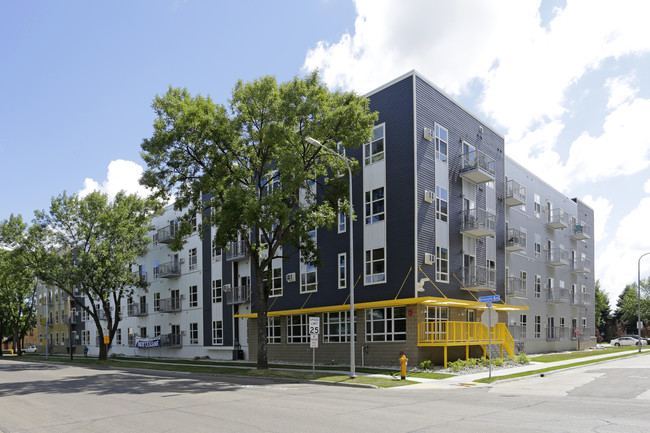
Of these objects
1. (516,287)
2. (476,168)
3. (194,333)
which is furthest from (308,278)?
(194,333)

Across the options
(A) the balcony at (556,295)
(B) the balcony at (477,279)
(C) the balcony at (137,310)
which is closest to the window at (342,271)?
(B) the balcony at (477,279)

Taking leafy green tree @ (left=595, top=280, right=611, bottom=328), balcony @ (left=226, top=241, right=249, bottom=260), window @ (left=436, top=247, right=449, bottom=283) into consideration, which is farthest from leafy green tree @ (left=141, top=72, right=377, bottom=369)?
leafy green tree @ (left=595, top=280, right=611, bottom=328)

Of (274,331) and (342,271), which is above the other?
(342,271)

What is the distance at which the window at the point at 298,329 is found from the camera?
33.2 meters

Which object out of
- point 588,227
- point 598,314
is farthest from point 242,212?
point 598,314

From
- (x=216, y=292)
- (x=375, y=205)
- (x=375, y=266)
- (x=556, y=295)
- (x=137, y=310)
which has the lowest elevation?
(x=137, y=310)

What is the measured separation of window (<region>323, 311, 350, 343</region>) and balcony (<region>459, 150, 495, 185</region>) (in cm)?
1097

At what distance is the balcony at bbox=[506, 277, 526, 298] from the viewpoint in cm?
3792

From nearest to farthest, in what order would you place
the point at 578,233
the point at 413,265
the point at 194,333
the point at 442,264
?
the point at 413,265 → the point at 442,264 → the point at 194,333 → the point at 578,233

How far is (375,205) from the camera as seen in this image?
29859mm

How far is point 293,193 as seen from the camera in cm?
2759

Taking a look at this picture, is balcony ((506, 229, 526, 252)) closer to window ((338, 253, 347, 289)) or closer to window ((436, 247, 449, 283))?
window ((436, 247, 449, 283))

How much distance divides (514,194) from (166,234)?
3092 cm

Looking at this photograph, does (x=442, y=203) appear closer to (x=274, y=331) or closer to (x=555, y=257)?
(x=274, y=331)
